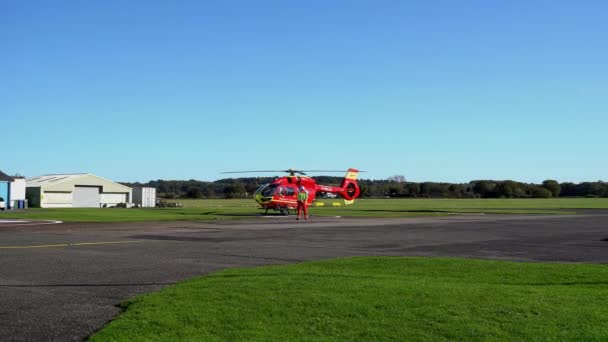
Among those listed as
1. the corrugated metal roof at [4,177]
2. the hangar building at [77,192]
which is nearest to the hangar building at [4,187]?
the corrugated metal roof at [4,177]

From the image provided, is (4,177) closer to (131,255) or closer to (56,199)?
(56,199)

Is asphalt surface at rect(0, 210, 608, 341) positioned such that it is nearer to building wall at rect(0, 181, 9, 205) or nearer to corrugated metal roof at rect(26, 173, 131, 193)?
building wall at rect(0, 181, 9, 205)

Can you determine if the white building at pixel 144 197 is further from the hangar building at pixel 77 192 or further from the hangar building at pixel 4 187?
the hangar building at pixel 4 187

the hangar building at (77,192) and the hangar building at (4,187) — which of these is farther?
the hangar building at (77,192)

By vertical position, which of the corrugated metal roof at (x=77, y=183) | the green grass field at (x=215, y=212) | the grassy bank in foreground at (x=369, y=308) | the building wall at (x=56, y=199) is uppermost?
the corrugated metal roof at (x=77, y=183)

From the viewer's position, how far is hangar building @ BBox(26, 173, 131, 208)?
7650 centimetres

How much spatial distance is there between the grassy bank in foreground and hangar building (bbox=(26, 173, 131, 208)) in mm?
70989

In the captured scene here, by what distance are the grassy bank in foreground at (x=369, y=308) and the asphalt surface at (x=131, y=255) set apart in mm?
904

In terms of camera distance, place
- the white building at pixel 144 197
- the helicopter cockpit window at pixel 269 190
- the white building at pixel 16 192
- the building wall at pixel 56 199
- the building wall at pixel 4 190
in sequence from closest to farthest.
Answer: the helicopter cockpit window at pixel 269 190 → the building wall at pixel 4 190 → the white building at pixel 16 192 → the building wall at pixel 56 199 → the white building at pixel 144 197

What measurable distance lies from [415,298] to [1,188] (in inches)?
2539

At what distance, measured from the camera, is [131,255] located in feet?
54.6

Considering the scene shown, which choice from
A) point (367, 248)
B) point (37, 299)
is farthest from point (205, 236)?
point (37, 299)

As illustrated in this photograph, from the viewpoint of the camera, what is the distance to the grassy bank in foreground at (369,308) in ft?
23.7

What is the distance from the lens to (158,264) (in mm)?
14531
